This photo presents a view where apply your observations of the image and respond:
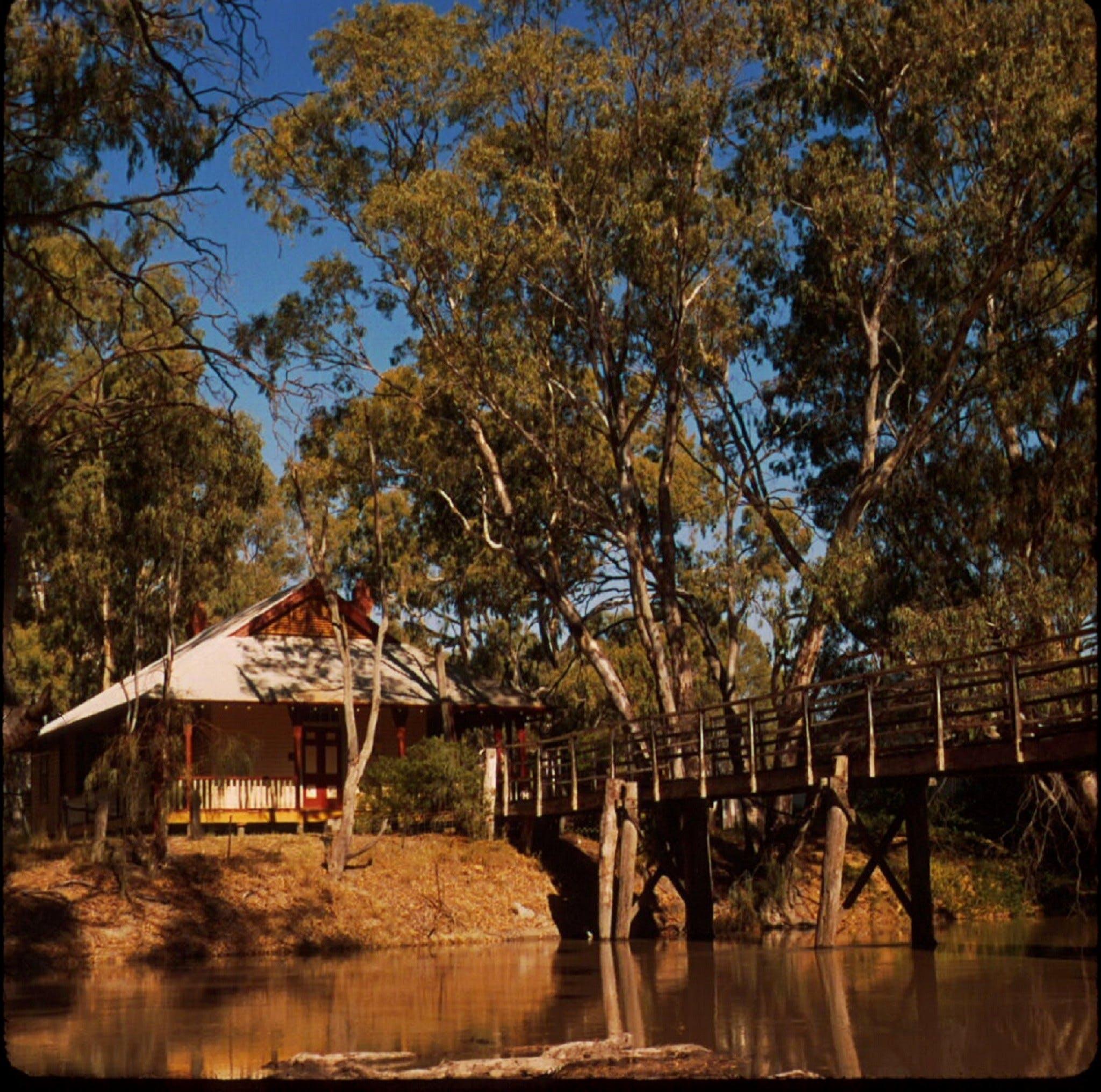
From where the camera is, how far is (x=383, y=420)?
32.6m

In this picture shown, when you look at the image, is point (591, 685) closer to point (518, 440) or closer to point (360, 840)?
point (518, 440)

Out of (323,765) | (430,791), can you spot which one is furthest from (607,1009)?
(323,765)

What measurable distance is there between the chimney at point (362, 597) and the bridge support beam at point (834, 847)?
53.9ft

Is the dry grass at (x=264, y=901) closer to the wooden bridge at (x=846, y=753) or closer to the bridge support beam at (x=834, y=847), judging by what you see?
the wooden bridge at (x=846, y=753)

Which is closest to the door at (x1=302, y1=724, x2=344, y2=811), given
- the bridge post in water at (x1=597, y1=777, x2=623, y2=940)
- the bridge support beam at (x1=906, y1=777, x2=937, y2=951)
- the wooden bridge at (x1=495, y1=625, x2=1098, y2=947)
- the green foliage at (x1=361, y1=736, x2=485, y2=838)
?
the green foliage at (x1=361, y1=736, x2=485, y2=838)

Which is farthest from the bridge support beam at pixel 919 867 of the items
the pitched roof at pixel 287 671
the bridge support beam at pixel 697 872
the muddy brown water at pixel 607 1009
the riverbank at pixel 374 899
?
the pitched roof at pixel 287 671

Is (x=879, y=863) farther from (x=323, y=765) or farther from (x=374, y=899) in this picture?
(x=323, y=765)

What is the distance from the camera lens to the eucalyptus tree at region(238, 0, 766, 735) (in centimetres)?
2814

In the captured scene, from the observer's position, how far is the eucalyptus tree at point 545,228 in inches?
1108

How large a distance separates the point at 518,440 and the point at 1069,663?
1637 centimetres

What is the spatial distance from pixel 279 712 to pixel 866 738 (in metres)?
15.9

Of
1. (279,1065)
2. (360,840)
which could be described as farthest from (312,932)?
(279,1065)

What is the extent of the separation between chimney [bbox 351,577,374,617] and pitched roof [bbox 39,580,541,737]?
1.66ft

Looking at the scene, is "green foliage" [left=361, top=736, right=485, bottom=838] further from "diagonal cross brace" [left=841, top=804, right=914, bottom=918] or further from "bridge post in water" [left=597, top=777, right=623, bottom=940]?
"diagonal cross brace" [left=841, top=804, right=914, bottom=918]
